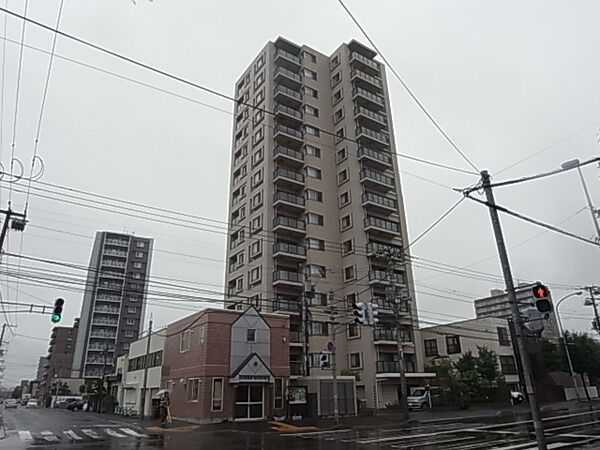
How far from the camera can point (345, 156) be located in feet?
160

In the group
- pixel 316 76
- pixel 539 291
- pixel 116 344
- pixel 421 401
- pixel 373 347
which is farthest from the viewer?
pixel 116 344

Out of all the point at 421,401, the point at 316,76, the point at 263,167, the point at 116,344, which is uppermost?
the point at 316,76

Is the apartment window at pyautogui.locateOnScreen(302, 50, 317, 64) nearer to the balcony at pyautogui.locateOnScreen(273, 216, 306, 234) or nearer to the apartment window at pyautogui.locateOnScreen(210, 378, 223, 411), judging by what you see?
the balcony at pyautogui.locateOnScreen(273, 216, 306, 234)

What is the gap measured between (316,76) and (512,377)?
42045 mm

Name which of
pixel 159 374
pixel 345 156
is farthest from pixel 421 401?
pixel 345 156

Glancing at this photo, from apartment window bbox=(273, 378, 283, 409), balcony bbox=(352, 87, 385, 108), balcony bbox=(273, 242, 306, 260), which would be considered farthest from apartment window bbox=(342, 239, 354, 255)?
apartment window bbox=(273, 378, 283, 409)

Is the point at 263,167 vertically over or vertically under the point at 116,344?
over

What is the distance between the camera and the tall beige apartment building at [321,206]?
4059 centimetres

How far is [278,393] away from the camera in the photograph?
95.5ft

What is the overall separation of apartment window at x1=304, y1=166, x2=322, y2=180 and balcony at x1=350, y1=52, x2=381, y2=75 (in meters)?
15.8

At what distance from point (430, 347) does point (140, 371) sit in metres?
31.6

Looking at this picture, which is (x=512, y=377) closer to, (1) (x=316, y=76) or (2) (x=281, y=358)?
(2) (x=281, y=358)

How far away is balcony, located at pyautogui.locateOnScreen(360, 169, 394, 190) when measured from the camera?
47.1 metres

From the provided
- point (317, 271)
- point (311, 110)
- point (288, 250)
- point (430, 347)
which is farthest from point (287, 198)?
point (430, 347)
